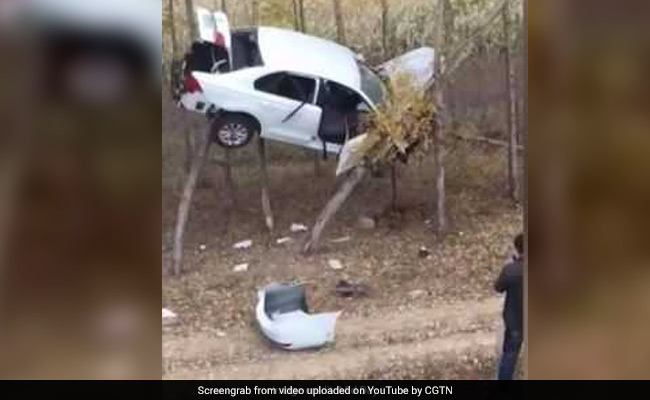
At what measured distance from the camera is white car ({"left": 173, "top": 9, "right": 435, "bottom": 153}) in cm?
385

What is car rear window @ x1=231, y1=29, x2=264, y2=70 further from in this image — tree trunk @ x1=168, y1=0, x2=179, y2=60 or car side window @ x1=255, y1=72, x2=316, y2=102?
tree trunk @ x1=168, y1=0, x2=179, y2=60

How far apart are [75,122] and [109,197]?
34 cm

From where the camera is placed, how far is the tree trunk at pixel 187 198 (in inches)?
154

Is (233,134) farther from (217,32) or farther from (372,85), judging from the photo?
(372,85)

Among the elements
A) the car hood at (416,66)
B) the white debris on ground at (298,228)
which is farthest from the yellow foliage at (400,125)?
the white debris on ground at (298,228)

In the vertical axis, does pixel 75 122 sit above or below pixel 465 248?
above

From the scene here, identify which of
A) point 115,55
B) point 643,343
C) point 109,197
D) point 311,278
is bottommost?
point 643,343

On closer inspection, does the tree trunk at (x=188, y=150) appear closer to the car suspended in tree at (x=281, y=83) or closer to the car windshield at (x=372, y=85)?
the car suspended in tree at (x=281, y=83)

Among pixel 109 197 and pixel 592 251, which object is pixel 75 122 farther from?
pixel 592 251

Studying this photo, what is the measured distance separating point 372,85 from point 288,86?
353mm

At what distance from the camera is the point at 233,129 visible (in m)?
3.91

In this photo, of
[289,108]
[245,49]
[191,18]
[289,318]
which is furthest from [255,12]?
[289,318]

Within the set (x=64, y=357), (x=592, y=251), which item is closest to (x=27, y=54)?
(x=64, y=357)
